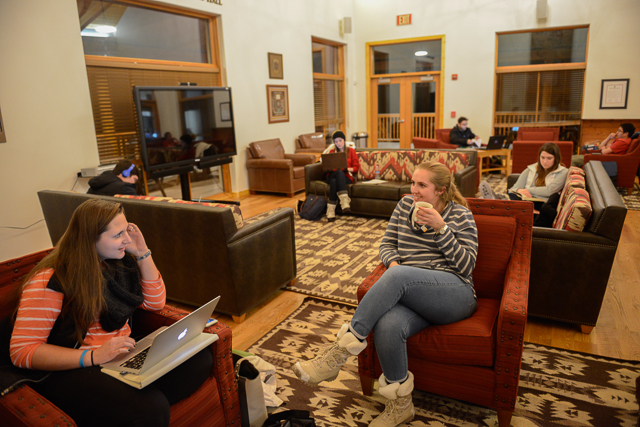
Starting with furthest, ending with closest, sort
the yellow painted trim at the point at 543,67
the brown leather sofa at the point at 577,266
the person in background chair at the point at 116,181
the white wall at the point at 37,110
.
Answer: the yellow painted trim at the point at 543,67 < the white wall at the point at 37,110 < the person in background chair at the point at 116,181 < the brown leather sofa at the point at 577,266

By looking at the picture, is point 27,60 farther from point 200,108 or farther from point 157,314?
point 157,314

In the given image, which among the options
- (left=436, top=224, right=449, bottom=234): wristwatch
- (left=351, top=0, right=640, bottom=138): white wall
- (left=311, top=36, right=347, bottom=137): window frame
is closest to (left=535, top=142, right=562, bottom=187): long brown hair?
(left=436, top=224, right=449, bottom=234): wristwatch

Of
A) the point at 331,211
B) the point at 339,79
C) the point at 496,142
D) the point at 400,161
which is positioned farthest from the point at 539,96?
the point at 331,211

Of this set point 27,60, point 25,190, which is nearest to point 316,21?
point 27,60

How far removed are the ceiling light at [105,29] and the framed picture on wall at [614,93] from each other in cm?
876

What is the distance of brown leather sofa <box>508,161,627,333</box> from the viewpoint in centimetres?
258

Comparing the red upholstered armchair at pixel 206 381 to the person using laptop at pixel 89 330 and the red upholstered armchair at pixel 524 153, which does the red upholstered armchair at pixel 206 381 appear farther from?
the red upholstered armchair at pixel 524 153

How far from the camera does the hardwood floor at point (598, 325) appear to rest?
2602 mm

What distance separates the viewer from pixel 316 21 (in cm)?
892

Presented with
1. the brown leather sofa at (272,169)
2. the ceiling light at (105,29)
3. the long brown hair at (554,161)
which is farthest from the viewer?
the brown leather sofa at (272,169)

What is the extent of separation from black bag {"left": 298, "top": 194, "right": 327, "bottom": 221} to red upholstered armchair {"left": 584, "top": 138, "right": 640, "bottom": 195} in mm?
4357

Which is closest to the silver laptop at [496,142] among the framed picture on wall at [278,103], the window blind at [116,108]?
the framed picture on wall at [278,103]

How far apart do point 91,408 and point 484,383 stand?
1.52 metres

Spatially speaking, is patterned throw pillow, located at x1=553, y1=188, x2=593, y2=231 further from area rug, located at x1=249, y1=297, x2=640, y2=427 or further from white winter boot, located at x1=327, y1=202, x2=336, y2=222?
white winter boot, located at x1=327, y1=202, x2=336, y2=222
